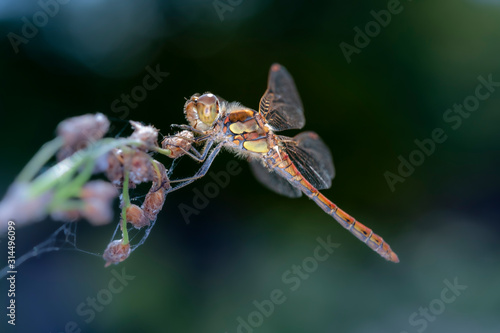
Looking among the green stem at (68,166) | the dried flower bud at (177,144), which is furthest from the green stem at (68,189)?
the dried flower bud at (177,144)

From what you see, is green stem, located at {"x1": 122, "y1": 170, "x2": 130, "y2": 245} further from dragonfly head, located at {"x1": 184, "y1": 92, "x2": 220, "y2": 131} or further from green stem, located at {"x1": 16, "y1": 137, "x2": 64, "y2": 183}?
dragonfly head, located at {"x1": 184, "y1": 92, "x2": 220, "y2": 131}

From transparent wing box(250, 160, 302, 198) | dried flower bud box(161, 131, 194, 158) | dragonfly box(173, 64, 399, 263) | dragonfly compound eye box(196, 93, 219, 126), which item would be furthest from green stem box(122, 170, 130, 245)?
transparent wing box(250, 160, 302, 198)

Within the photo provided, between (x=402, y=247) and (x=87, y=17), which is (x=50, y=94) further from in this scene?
(x=402, y=247)

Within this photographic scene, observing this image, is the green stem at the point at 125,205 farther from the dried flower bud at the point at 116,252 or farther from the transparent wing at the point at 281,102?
the transparent wing at the point at 281,102

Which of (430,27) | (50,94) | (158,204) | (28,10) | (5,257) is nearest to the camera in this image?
(158,204)

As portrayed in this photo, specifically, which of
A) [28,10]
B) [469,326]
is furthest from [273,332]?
[28,10]

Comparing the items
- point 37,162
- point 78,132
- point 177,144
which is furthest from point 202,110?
point 37,162
